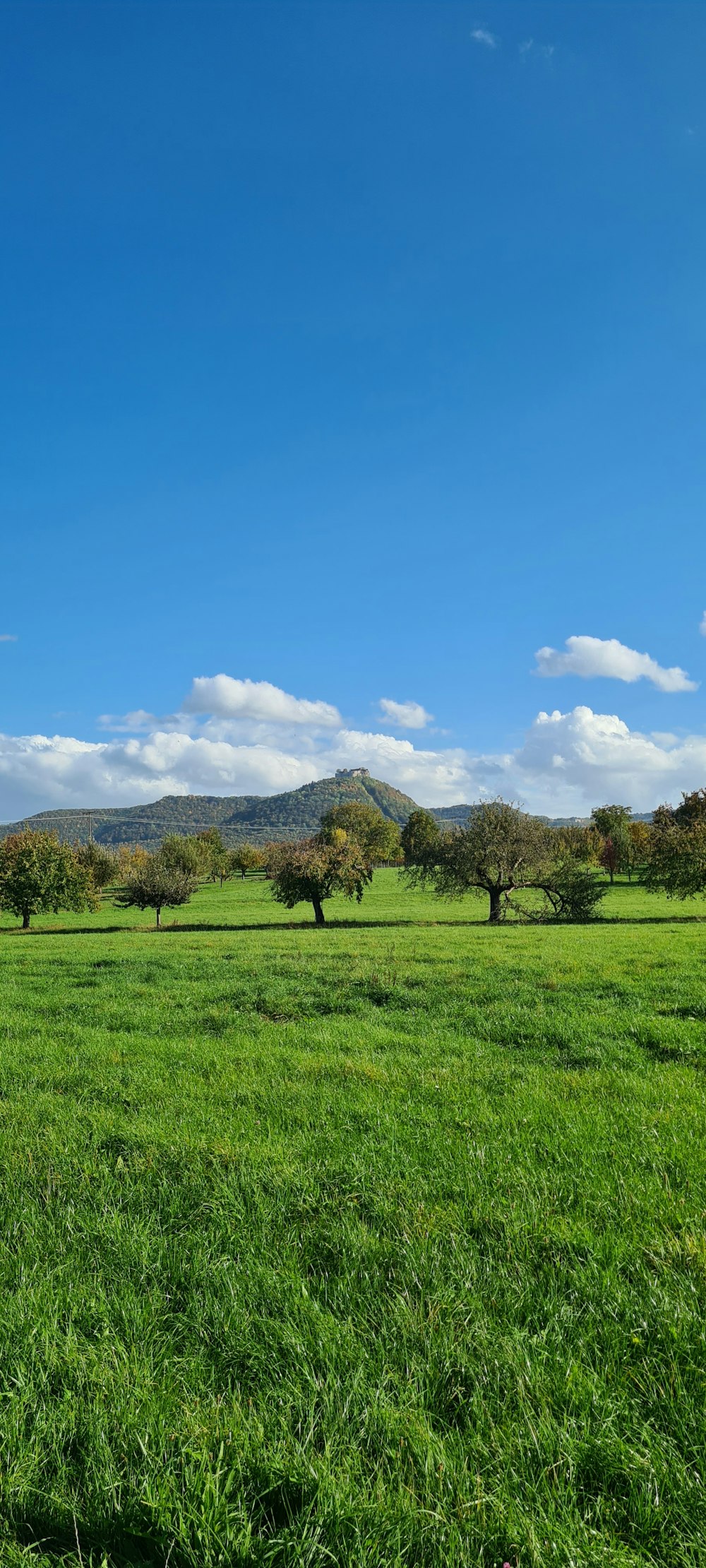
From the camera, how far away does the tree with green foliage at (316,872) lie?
46.4m

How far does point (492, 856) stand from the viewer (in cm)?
4056

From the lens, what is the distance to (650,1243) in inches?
171

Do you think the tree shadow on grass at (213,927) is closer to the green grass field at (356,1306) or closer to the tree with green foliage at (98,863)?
the green grass field at (356,1306)

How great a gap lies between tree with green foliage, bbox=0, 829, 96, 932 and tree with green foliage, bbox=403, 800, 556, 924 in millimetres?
30823

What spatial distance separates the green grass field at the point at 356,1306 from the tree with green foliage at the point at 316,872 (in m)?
37.1

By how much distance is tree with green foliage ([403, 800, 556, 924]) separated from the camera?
133 ft

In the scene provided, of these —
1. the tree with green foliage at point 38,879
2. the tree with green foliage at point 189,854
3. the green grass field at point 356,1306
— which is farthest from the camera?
the tree with green foliage at point 189,854

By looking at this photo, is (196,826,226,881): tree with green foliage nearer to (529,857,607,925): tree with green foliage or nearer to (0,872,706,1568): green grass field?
(529,857,607,925): tree with green foliage

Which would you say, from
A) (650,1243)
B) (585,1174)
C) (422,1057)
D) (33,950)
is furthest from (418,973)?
(33,950)

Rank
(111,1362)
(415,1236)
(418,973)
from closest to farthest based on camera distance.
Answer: (111,1362) → (415,1236) → (418,973)

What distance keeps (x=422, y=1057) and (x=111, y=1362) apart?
18.5 feet

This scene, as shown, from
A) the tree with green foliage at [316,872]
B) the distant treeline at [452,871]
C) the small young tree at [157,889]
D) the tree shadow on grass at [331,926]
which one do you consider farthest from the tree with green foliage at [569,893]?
the small young tree at [157,889]

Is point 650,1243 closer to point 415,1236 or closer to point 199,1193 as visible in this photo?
point 415,1236

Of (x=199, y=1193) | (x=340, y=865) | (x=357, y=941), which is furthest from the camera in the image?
(x=340, y=865)
